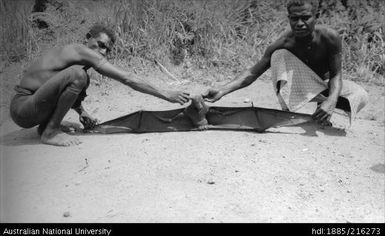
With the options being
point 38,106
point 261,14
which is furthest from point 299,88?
point 261,14

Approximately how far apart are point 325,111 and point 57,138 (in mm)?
2203

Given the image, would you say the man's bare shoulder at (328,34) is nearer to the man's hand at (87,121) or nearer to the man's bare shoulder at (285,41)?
the man's bare shoulder at (285,41)

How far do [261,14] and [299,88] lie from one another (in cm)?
305

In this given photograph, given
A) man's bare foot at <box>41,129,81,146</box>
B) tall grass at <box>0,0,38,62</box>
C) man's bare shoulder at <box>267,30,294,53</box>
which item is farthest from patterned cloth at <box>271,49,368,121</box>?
tall grass at <box>0,0,38,62</box>

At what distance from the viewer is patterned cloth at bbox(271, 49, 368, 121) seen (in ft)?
14.9

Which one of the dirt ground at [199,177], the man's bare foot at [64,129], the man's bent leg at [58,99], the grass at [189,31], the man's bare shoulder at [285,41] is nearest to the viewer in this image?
the dirt ground at [199,177]

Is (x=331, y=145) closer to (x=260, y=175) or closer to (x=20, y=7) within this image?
(x=260, y=175)

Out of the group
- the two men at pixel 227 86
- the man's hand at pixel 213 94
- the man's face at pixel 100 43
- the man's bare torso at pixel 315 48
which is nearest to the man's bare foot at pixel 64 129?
the two men at pixel 227 86

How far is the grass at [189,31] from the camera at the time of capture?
6.61 meters

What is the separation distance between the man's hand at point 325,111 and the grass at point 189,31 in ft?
8.03

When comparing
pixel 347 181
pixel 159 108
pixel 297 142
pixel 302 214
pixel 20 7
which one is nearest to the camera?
pixel 302 214

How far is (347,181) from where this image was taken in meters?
3.57

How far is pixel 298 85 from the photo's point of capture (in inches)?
179

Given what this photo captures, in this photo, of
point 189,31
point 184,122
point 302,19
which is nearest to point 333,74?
point 302,19
